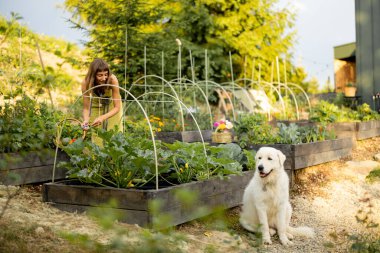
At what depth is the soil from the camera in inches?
140

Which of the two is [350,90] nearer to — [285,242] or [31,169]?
[285,242]

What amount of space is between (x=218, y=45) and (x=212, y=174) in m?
12.5

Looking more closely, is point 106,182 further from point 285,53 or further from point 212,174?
point 285,53

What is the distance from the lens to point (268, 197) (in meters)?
4.66

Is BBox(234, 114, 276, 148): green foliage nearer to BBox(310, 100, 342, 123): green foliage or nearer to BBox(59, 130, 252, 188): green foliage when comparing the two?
BBox(59, 130, 252, 188): green foliage

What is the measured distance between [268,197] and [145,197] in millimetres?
1132

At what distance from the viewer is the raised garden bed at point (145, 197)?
438cm

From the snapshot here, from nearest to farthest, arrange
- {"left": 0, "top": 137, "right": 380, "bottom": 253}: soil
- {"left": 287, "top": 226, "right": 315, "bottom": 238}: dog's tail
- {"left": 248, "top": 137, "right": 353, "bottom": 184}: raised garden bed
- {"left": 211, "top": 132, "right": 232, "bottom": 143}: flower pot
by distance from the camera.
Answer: {"left": 0, "top": 137, "right": 380, "bottom": 253}: soil
{"left": 287, "top": 226, "right": 315, "bottom": 238}: dog's tail
{"left": 248, "top": 137, "right": 353, "bottom": 184}: raised garden bed
{"left": 211, "top": 132, "right": 232, "bottom": 143}: flower pot

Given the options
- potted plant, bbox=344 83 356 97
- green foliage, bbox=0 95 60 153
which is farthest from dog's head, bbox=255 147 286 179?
potted plant, bbox=344 83 356 97

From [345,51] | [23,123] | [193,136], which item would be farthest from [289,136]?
[345,51]

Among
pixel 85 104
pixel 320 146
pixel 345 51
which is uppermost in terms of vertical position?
pixel 345 51

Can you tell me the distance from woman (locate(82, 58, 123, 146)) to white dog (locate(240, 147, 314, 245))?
171 centimetres

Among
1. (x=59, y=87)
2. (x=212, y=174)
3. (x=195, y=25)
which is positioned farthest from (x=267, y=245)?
(x=195, y=25)

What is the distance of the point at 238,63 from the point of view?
718 inches
